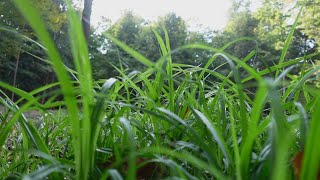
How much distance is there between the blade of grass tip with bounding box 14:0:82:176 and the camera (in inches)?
11.7

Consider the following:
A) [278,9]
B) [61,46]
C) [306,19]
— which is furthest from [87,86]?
[61,46]

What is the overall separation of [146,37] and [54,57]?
69.2 ft

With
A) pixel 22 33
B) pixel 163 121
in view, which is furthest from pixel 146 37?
pixel 163 121

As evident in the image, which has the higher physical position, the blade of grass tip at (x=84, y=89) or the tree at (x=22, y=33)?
the tree at (x=22, y=33)

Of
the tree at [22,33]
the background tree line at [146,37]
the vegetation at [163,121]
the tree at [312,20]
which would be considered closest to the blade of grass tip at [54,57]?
the vegetation at [163,121]

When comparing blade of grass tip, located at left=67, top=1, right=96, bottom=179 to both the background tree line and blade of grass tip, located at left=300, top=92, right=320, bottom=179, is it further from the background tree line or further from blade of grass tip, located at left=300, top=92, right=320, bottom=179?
the background tree line

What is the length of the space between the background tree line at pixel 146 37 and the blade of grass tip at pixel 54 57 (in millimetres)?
7572

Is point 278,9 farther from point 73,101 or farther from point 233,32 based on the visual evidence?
point 73,101

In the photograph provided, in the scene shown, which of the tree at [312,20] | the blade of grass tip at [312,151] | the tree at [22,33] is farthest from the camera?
the tree at [312,20]

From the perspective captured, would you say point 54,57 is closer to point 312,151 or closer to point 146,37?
point 312,151

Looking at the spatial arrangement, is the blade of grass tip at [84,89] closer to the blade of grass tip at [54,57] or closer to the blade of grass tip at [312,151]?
the blade of grass tip at [54,57]

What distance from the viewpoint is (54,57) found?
33 cm

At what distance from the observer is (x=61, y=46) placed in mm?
18625

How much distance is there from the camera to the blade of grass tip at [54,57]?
0.30 metres
